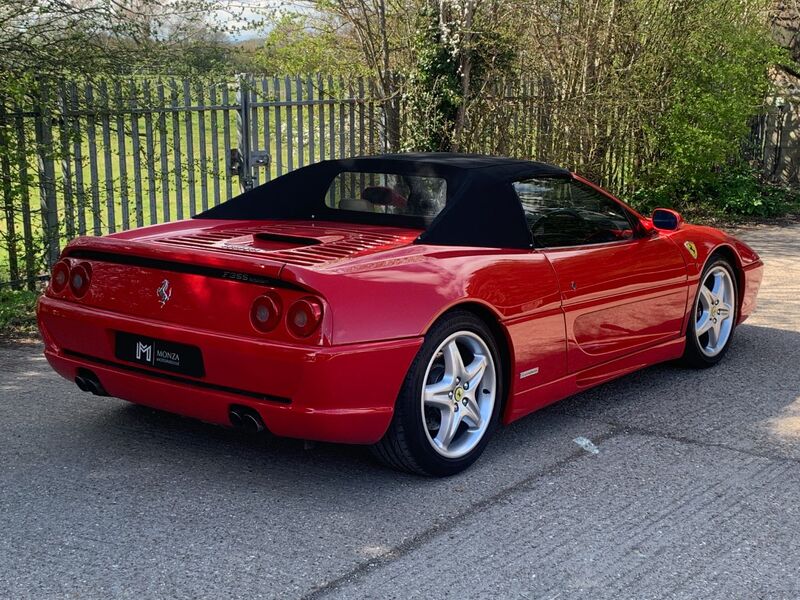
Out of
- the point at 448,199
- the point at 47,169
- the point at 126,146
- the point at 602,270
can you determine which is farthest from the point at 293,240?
the point at 126,146

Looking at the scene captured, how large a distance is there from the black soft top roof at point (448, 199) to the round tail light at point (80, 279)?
3.65 feet

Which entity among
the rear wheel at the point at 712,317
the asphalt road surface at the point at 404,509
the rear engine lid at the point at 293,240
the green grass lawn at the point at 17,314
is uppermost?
the rear engine lid at the point at 293,240

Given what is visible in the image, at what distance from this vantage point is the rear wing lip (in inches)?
162

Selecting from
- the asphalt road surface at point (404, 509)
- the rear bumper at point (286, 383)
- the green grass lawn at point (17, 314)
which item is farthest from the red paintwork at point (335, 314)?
the green grass lawn at point (17, 314)

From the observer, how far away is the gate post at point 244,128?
33.1ft

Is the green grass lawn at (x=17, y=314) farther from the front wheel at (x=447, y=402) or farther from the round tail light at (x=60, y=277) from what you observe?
the front wheel at (x=447, y=402)

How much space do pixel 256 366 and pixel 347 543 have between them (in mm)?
784

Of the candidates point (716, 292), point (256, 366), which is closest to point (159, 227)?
point (256, 366)

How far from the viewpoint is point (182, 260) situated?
4328 mm

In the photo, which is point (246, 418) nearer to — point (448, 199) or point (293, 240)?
point (293, 240)

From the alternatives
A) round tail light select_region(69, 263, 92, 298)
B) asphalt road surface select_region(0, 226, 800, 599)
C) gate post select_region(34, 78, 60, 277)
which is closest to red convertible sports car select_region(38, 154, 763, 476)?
round tail light select_region(69, 263, 92, 298)

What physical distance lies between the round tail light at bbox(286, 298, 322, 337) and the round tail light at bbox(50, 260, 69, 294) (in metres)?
1.34

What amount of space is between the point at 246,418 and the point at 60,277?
1306 millimetres

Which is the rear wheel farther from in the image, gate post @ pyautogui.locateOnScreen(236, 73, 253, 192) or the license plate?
gate post @ pyautogui.locateOnScreen(236, 73, 253, 192)
